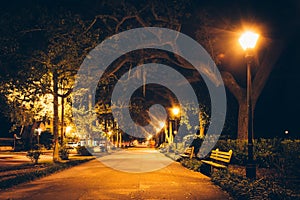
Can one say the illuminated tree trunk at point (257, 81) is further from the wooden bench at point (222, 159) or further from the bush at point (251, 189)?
the bush at point (251, 189)

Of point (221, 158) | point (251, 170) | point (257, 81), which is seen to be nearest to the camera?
point (251, 170)

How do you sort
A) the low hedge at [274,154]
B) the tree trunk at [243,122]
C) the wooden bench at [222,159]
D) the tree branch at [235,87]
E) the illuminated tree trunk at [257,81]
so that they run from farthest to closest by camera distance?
1. the tree branch at [235,87]
2. the tree trunk at [243,122]
3. the illuminated tree trunk at [257,81]
4. the wooden bench at [222,159]
5. the low hedge at [274,154]

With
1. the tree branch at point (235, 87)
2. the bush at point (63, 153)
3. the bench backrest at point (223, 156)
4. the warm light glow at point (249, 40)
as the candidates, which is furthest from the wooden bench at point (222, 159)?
the bush at point (63, 153)

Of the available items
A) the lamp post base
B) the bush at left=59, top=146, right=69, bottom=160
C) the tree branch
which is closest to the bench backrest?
the lamp post base

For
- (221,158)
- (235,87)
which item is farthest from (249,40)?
(235,87)

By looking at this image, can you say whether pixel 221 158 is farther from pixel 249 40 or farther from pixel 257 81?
pixel 249 40

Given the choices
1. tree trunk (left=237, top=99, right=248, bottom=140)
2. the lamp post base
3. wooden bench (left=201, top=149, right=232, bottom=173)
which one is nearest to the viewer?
the lamp post base

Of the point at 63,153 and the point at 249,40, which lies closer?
the point at 249,40

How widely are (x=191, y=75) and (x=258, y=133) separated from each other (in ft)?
37.8

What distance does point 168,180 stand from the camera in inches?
493

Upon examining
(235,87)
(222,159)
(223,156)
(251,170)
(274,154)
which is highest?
(235,87)

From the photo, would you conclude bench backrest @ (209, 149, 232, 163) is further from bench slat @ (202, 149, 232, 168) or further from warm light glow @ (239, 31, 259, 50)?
warm light glow @ (239, 31, 259, 50)

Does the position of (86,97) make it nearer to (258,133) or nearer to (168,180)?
(258,133)

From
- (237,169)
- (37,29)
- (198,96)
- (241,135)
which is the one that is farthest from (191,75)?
(37,29)
